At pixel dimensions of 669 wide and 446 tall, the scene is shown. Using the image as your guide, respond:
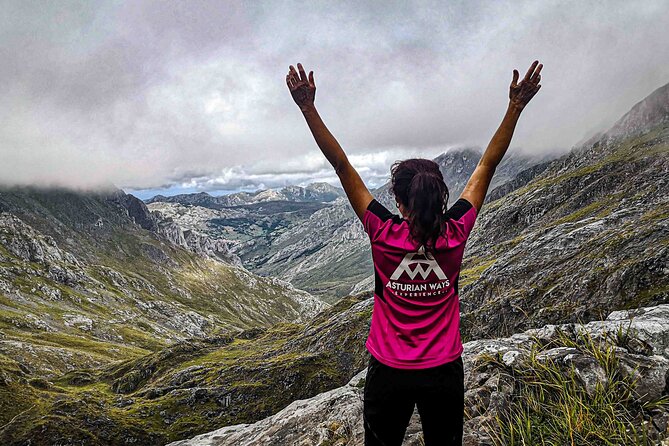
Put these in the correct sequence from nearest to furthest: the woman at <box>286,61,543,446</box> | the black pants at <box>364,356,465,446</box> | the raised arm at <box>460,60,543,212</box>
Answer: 1. the woman at <box>286,61,543,446</box>
2. the black pants at <box>364,356,465,446</box>
3. the raised arm at <box>460,60,543,212</box>

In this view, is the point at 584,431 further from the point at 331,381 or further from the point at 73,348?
the point at 73,348

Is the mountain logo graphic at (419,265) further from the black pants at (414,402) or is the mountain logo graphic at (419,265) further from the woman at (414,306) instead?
the black pants at (414,402)

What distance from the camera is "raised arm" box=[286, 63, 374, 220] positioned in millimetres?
5457

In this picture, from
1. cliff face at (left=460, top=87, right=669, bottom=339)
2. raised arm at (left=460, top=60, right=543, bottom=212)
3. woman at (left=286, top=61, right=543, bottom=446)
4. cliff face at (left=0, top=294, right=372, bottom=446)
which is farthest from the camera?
cliff face at (left=0, top=294, right=372, bottom=446)

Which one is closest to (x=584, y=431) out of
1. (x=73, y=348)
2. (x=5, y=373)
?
(x=5, y=373)

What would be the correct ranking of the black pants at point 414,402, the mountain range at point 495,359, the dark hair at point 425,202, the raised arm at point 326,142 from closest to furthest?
the dark hair at point 425,202 → the black pants at point 414,402 → the raised arm at point 326,142 → the mountain range at point 495,359

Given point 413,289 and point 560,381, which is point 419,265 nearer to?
point 413,289

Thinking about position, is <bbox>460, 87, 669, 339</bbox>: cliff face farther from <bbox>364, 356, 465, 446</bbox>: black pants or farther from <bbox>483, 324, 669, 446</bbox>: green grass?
<bbox>364, 356, 465, 446</bbox>: black pants

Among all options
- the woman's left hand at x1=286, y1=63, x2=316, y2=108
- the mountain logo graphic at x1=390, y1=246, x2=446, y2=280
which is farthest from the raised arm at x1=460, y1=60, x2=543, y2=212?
the woman's left hand at x1=286, y1=63, x2=316, y2=108

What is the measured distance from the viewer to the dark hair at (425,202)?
187 inches

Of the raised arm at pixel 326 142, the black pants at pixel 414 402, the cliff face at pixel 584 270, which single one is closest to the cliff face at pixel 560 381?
the cliff face at pixel 584 270

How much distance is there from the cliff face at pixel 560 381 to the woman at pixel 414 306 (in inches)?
82.6

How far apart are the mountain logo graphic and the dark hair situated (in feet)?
0.37

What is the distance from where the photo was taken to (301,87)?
19.3 feet
